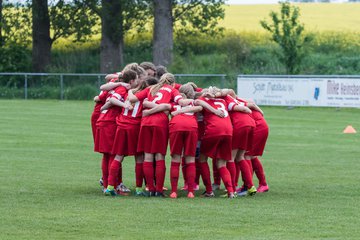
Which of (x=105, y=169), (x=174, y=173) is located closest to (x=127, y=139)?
(x=105, y=169)

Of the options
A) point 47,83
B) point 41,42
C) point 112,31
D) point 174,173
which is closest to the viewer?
point 174,173

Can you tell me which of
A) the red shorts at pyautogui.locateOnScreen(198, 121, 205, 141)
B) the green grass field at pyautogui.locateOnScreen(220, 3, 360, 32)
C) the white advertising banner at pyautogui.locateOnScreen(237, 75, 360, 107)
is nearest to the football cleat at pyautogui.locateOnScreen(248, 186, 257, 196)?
the red shorts at pyautogui.locateOnScreen(198, 121, 205, 141)

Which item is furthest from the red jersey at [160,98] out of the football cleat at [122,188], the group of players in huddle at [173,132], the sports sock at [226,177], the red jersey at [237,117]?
the football cleat at [122,188]

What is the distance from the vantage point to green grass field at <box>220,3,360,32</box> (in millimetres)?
66381

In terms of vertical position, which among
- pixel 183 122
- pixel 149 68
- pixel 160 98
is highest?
pixel 149 68

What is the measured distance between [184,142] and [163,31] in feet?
113

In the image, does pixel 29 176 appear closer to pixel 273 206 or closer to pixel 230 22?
pixel 273 206

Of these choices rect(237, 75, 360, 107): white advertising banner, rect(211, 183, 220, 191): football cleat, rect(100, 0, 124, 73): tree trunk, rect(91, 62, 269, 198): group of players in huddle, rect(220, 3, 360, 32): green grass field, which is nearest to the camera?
rect(91, 62, 269, 198): group of players in huddle

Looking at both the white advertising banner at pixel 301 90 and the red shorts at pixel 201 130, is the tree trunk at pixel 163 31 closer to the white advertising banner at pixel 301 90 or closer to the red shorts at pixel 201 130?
the white advertising banner at pixel 301 90

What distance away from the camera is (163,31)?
47.6 m

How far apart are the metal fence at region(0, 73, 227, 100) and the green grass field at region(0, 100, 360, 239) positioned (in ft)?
68.8

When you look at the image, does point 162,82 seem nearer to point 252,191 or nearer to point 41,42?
point 252,191

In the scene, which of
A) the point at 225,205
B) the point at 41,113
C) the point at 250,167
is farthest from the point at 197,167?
the point at 41,113

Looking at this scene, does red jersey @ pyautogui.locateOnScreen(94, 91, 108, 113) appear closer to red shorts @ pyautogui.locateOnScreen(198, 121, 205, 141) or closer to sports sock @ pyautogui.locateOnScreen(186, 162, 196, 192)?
→ red shorts @ pyautogui.locateOnScreen(198, 121, 205, 141)
